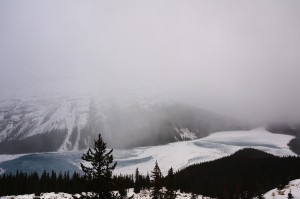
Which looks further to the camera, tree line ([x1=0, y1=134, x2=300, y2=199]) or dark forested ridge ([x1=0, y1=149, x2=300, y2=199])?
dark forested ridge ([x1=0, y1=149, x2=300, y2=199])

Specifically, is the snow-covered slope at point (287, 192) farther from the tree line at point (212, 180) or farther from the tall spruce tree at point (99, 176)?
the tall spruce tree at point (99, 176)

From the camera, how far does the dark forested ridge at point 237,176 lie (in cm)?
13288

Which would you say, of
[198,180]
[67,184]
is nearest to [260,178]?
[198,180]

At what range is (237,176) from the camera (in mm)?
164000

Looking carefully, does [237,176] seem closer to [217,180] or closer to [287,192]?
[217,180]

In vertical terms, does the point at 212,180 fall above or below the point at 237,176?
below

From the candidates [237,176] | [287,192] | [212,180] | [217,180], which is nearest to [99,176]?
[287,192]

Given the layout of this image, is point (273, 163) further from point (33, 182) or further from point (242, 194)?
point (33, 182)

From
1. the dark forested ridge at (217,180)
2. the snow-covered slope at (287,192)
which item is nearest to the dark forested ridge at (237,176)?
the dark forested ridge at (217,180)

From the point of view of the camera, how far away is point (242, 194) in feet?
419

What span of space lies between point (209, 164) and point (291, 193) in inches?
3991

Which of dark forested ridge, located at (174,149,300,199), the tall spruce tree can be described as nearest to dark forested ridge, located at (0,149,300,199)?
dark forested ridge, located at (174,149,300,199)

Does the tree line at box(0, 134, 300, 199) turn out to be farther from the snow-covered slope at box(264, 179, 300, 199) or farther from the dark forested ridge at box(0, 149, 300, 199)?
the snow-covered slope at box(264, 179, 300, 199)

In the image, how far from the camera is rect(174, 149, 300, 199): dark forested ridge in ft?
436
